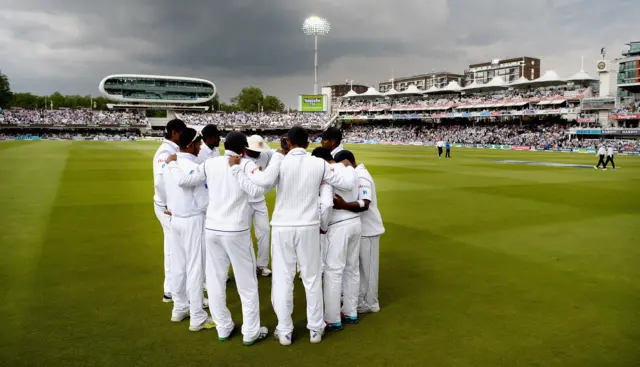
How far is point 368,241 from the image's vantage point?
524 cm

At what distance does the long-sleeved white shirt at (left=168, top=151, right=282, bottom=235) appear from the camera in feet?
14.2

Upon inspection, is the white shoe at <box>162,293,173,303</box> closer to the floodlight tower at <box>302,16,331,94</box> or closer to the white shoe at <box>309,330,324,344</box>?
the white shoe at <box>309,330,324,344</box>

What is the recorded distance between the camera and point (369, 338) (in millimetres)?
4609

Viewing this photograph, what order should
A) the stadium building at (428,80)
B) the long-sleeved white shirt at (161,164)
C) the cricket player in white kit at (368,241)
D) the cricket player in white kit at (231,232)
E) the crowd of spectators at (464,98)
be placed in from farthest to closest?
1. the stadium building at (428,80)
2. the crowd of spectators at (464,98)
3. the long-sleeved white shirt at (161,164)
4. the cricket player in white kit at (368,241)
5. the cricket player in white kit at (231,232)

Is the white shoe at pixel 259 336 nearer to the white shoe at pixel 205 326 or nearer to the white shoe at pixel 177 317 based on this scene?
the white shoe at pixel 205 326

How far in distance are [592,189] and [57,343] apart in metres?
17.1

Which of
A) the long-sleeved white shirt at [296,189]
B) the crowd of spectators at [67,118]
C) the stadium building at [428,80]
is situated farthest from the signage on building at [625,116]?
the crowd of spectators at [67,118]

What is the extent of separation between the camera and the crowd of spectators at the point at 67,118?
79.2 m

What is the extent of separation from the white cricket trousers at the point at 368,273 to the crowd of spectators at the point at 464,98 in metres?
67.8

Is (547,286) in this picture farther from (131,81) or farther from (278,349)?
(131,81)

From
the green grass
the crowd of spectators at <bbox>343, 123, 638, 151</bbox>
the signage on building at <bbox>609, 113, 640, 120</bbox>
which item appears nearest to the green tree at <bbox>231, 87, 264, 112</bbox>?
the crowd of spectators at <bbox>343, 123, 638, 151</bbox>

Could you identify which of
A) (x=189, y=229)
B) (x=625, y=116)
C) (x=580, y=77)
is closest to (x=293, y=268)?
(x=189, y=229)

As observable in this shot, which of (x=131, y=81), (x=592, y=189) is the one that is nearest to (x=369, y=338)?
(x=592, y=189)

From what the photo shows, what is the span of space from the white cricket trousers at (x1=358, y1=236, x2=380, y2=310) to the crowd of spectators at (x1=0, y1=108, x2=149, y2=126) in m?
88.8
